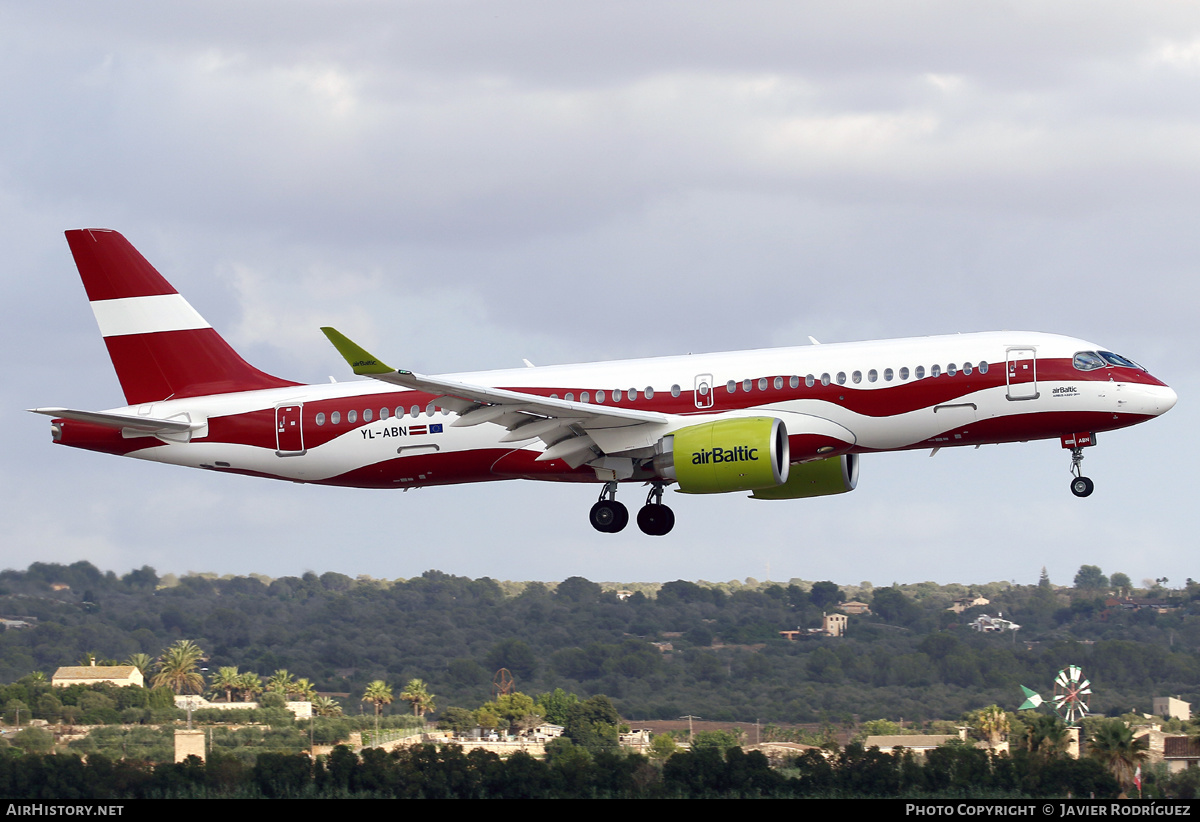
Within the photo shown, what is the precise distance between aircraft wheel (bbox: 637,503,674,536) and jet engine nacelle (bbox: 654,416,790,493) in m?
4.41

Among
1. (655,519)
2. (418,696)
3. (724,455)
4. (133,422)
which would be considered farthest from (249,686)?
(724,455)

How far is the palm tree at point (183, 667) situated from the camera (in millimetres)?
112625

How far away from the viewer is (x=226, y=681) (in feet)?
360

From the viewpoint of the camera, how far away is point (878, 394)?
132 feet

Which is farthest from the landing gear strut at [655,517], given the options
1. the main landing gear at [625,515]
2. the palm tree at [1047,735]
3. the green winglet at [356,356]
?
the palm tree at [1047,735]

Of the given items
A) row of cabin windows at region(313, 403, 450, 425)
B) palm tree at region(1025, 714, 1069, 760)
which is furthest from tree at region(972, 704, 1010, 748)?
row of cabin windows at region(313, 403, 450, 425)

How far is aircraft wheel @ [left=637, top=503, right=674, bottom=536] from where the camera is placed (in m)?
44.6

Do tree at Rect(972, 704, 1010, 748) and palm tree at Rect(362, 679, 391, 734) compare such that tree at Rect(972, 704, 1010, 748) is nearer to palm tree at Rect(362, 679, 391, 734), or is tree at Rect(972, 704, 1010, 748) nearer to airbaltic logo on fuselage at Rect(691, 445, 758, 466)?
palm tree at Rect(362, 679, 391, 734)

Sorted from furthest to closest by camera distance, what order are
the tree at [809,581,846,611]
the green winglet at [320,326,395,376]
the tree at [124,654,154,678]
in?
the tree at [809,581,846,611] < the tree at [124,654,154,678] < the green winglet at [320,326,395,376]

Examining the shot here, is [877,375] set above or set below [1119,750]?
above

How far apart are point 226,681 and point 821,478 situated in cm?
7425

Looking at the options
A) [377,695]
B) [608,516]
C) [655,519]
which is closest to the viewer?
[608,516]

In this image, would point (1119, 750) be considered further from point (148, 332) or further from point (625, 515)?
point (148, 332)
